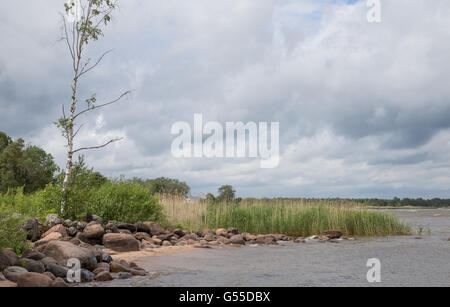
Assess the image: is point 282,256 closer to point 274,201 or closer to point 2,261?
point 2,261

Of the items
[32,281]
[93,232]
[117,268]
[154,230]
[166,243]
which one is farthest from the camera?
[154,230]

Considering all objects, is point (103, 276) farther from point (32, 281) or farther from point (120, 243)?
point (120, 243)

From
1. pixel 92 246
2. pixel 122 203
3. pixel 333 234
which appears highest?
pixel 122 203

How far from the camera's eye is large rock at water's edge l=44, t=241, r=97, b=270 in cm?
818

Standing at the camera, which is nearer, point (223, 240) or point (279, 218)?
point (223, 240)

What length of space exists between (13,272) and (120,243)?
460 centimetres

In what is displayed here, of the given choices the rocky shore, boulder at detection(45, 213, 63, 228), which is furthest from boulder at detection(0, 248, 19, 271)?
boulder at detection(45, 213, 63, 228)

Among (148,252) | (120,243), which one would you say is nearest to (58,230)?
(120,243)

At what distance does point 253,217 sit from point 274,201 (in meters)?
2.17

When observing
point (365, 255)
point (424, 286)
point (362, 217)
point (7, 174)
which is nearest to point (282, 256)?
point (365, 255)

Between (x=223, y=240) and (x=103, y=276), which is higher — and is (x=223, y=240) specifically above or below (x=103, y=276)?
below

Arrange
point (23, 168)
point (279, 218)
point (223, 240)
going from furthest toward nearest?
point (23, 168) → point (279, 218) → point (223, 240)

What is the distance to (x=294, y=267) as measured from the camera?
961 cm

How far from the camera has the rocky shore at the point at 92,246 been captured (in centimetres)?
733
